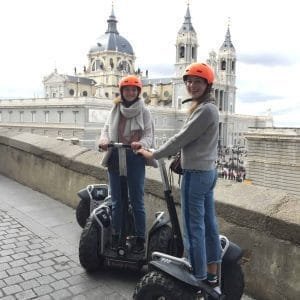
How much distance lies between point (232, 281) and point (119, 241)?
3.08ft

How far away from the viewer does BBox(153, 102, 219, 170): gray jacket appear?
2.07m

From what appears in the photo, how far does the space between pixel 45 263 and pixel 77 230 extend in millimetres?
899

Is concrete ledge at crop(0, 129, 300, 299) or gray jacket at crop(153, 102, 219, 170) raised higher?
gray jacket at crop(153, 102, 219, 170)

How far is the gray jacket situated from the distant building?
1947 inches

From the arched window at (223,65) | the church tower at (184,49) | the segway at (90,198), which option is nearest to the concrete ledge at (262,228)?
the segway at (90,198)

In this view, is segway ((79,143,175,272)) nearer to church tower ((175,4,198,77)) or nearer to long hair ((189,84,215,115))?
long hair ((189,84,215,115))

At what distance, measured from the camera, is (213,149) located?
2156 millimetres

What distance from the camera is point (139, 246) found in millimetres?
2924

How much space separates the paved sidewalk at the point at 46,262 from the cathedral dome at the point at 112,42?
3507 inches

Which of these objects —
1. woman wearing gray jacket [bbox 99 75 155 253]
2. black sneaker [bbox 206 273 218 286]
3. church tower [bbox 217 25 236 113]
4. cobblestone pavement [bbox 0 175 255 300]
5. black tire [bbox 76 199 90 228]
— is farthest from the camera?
church tower [bbox 217 25 236 113]

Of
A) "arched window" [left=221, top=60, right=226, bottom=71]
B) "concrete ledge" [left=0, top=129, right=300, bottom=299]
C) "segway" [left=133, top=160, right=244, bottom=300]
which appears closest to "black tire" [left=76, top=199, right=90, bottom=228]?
"concrete ledge" [left=0, top=129, right=300, bottom=299]

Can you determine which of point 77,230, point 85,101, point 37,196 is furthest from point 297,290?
point 85,101

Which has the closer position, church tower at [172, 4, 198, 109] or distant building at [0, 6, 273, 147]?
distant building at [0, 6, 273, 147]

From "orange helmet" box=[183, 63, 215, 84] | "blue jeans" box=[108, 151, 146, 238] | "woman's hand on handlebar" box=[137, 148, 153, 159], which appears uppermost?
"orange helmet" box=[183, 63, 215, 84]
